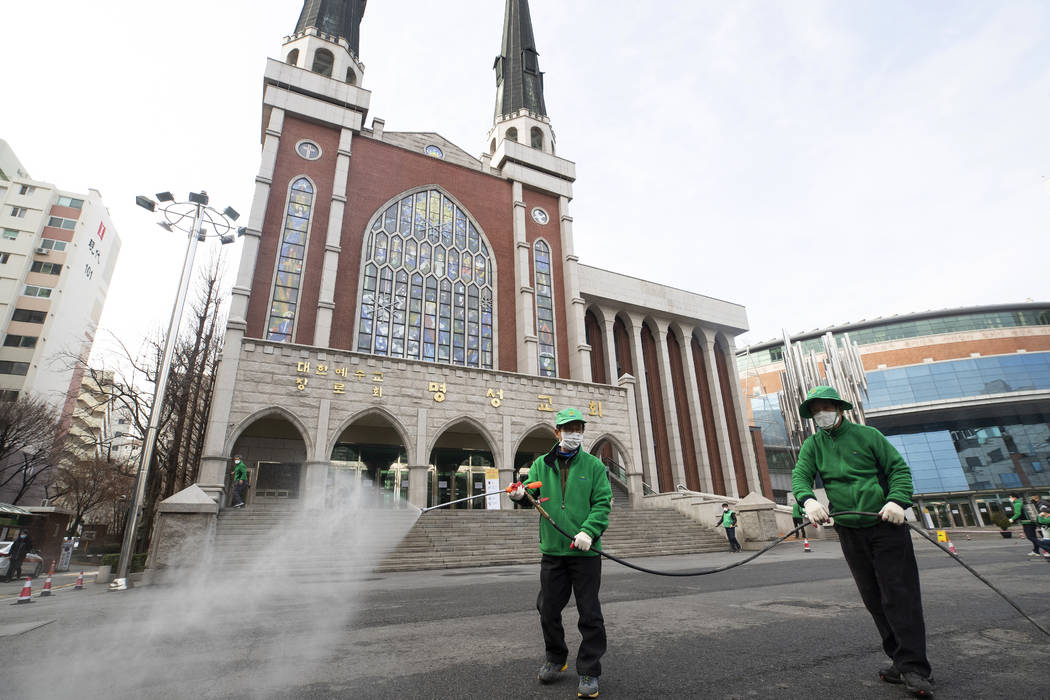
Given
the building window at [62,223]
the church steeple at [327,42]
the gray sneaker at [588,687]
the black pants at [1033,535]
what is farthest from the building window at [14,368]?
the black pants at [1033,535]

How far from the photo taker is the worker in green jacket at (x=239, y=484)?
54.0 ft

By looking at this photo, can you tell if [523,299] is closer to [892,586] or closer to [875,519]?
[875,519]

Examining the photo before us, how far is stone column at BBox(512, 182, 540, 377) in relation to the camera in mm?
26266

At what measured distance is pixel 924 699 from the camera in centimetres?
274

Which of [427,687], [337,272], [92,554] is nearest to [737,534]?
[427,687]

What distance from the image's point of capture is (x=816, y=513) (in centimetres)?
344

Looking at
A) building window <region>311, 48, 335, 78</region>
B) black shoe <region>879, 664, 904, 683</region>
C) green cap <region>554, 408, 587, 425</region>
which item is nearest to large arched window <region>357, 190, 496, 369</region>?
building window <region>311, 48, 335, 78</region>

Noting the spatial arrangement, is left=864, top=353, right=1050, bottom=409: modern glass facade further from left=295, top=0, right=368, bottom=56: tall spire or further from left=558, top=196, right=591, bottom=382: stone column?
left=295, top=0, right=368, bottom=56: tall spire

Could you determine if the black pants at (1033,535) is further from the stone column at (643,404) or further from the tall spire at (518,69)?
the tall spire at (518,69)

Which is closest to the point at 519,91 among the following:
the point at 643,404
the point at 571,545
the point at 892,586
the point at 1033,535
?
the point at 643,404

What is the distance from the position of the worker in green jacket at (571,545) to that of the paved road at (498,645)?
0.22m

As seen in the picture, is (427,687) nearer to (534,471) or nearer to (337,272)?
(534,471)

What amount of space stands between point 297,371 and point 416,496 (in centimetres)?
645

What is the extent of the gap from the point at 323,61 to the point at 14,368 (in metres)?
37.0
